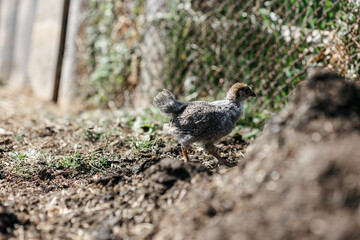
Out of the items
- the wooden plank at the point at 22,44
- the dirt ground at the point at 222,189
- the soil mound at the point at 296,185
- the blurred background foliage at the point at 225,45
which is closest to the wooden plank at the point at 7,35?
the wooden plank at the point at 22,44

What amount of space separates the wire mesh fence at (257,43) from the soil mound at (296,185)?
2350 millimetres

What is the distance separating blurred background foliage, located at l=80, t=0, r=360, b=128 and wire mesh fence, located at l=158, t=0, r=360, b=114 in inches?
0.5

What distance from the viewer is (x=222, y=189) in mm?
2125

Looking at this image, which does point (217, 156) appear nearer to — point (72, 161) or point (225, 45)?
point (72, 161)

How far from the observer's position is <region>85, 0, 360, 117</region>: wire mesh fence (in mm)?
4480

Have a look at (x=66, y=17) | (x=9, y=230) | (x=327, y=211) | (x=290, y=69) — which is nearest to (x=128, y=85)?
(x=66, y=17)

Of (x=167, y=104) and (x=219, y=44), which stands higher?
(x=219, y=44)

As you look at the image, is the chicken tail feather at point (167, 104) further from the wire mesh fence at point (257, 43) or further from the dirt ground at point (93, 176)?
the wire mesh fence at point (257, 43)

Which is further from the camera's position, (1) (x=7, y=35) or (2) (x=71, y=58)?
(1) (x=7, y=35)

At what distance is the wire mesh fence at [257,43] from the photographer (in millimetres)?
4328

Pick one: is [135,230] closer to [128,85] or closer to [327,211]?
[327,211]

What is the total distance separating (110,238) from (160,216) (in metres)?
0.31

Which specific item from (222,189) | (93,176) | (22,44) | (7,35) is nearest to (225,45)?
(93,176)

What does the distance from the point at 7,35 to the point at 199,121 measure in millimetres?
9071
